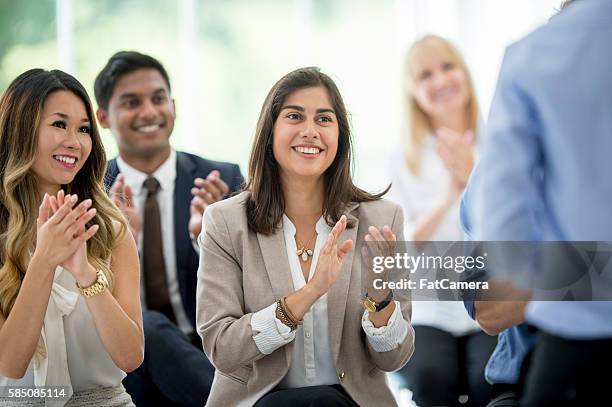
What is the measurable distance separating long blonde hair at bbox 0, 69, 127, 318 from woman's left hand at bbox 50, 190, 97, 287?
3.6 inches

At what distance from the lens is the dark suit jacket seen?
7.34 feet

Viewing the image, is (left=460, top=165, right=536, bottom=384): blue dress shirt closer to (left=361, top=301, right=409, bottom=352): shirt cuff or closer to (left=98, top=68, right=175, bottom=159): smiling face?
(left=361, top=301, right=409, bottom=352): shirt cuff

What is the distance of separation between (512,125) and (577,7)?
20 cm

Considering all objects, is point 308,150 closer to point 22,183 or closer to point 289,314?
point 289,314

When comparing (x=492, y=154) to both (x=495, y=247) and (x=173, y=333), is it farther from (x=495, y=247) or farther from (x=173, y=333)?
(x=173, y=333)

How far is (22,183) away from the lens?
1.69m

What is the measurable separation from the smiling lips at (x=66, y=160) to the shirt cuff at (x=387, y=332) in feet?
2.12

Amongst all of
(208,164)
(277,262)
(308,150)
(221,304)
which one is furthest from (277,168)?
(208,164)

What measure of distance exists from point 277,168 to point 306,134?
0.12 metres

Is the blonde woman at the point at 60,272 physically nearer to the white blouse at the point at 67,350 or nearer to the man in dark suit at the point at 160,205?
the white blouse at the point at 67,350

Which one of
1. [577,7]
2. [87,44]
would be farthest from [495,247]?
[87,44]

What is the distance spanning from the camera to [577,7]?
4.00 feet

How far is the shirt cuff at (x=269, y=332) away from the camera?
1625mm

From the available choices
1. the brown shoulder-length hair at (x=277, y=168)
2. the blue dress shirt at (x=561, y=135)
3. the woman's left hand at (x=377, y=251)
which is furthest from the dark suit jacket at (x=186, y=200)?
the blue dress shirt at (x=561, y=135)
